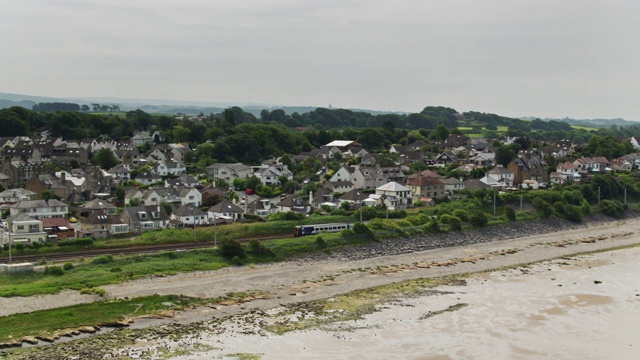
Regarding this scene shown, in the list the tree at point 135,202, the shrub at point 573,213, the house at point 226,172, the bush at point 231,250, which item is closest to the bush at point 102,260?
the bush at point 231,250

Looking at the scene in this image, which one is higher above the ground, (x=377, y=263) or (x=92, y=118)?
(x=92, y=118)

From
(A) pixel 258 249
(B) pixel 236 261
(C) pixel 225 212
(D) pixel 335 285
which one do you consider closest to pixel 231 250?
(B) pixel 236 261

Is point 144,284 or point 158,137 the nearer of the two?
point 144,284

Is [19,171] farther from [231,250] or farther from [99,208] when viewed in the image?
[231,250]

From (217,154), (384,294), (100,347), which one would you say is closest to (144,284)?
(100,347)

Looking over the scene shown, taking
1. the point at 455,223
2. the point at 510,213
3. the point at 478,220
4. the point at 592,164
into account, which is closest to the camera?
the point at 455,223

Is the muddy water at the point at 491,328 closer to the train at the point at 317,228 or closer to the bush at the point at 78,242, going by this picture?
the train at the point at 317,228

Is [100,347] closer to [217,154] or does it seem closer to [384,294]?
[384,294]
